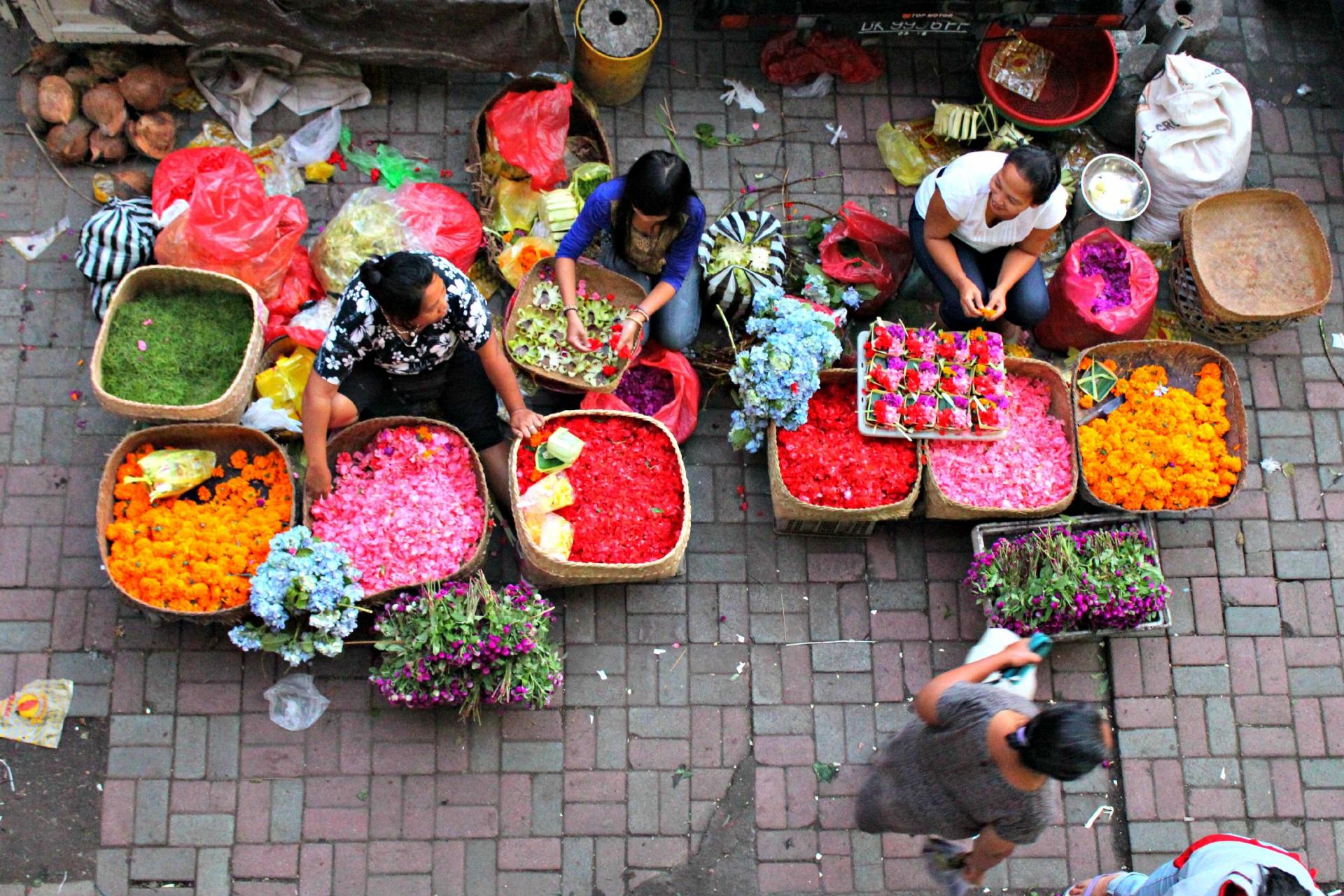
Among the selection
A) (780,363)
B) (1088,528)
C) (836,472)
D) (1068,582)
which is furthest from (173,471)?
(1088,528)

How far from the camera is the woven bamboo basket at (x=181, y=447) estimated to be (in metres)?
4.33

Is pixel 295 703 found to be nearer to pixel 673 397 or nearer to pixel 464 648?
pixel 464 648

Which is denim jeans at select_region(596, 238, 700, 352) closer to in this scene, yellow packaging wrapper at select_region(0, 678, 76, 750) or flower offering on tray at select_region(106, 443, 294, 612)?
flower offering on tray at select_region(106, 443, 294, 612)

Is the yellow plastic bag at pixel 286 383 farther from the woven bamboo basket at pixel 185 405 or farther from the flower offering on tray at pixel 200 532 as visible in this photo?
the flower offering on tray at pixel 200 532

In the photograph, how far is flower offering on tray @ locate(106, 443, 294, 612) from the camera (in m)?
4.33

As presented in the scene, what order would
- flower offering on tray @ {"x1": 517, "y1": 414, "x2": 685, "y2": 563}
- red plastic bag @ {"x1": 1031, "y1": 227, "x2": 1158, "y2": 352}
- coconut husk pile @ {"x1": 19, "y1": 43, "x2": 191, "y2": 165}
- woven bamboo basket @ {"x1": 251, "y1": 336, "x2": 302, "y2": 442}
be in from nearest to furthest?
flower offering on tray @ {"x1": 517, "y1": 414, "x2": 685, "y2": 563}, woven bamboo basket @ {"x1": 251, "y1": 336, "x2": 302, "y2": 442}, red plastic bag @ {"x1": 1031, "y1": 227, "x2": 1158, "y2": 352}, coconut husk pile @ {"x1": 19, "y1": 43, "x2": 191, "y2": 165}

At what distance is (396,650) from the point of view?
431 centimetres

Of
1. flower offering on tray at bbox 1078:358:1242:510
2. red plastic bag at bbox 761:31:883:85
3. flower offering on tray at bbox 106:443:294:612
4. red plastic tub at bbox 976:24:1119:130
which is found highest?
red plastic tub at bbox 976:24:1119:130

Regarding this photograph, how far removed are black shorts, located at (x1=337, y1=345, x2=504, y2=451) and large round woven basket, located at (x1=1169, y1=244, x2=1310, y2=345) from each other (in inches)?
127

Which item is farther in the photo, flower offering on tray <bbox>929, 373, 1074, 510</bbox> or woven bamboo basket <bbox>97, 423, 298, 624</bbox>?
flower offering on tray <bbox>929, 373, 1074, 510</bbox>

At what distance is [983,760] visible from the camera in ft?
11.6

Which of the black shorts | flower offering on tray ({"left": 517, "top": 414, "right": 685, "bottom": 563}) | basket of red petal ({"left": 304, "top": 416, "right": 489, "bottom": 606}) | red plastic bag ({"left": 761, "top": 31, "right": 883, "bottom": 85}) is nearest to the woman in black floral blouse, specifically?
the black shorts

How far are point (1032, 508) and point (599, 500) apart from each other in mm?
1791

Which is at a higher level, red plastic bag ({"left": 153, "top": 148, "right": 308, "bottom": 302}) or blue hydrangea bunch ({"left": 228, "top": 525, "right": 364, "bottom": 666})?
red plastic bag ({"left": 153, "top": 148, "right": 308, "bottom": 302})
